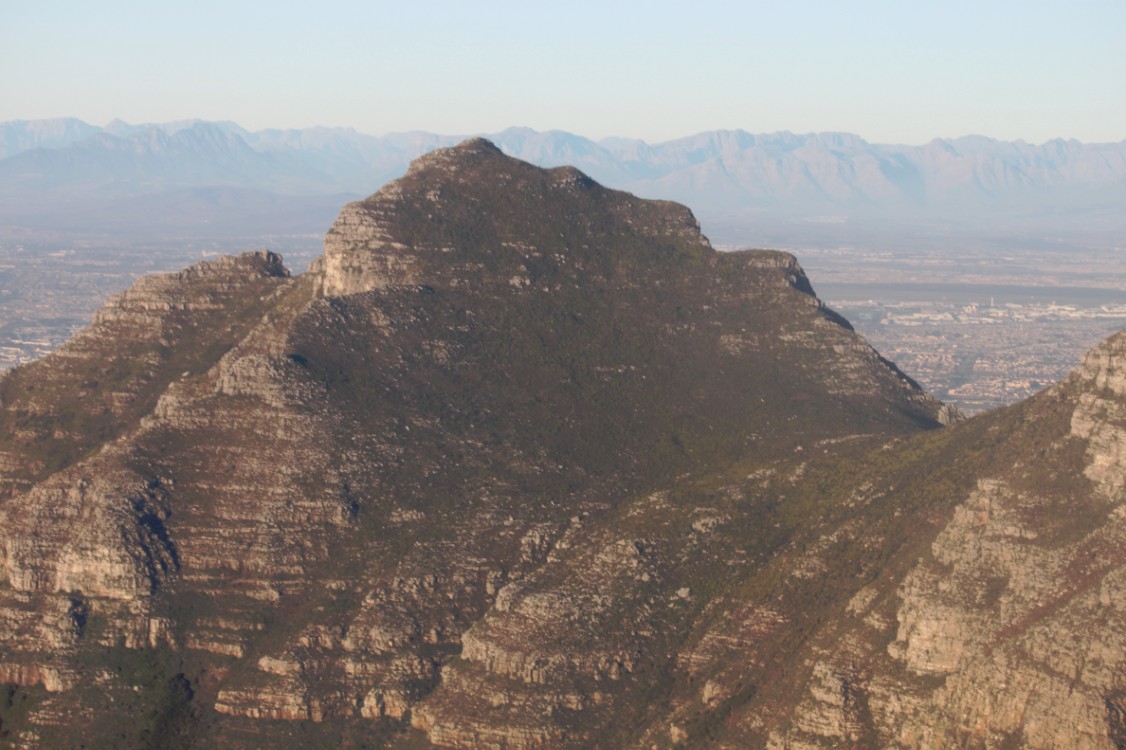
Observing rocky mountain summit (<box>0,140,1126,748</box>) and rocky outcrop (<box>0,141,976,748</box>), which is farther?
rocky outcrop (<box>0,141,976,748</box>)

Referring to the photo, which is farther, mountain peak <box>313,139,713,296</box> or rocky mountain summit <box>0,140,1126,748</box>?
mountain peak <box>313,139,713,296</box>

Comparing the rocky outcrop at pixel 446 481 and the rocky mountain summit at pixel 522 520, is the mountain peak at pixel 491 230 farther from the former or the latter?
the rocky mountain summit at pixel 522 520

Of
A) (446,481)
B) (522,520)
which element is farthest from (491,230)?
(522,520)

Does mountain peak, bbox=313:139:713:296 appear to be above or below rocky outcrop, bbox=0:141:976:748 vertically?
above

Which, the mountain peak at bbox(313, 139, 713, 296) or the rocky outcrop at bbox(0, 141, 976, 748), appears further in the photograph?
the mountain peak at bbox(313, 139, 713, 296)

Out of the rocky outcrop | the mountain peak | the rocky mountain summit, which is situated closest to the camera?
the rocky mountain summit

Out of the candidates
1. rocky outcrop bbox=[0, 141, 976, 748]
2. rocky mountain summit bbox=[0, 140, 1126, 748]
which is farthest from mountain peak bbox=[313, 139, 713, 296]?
rocky mountain summit bbox=[0, 140, 1126, 748]

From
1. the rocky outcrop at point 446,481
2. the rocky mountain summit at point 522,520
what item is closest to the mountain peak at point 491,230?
the rocky outcrop at point 446,481

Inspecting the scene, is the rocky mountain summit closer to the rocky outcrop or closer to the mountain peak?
the rocky outcrop

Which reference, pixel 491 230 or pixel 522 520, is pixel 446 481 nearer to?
pixel 522 520

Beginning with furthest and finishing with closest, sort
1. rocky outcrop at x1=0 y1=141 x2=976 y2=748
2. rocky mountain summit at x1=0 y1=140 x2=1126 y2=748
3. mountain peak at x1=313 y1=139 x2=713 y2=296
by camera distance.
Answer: mountain peak at x1=313 y1=139 x2=713 y2=296 < rocky outcrop at x1=0 y1=141 x2=976 y2=748 < rocky mountain summit at x1=0 y1=140 x2=1126 y2=748
